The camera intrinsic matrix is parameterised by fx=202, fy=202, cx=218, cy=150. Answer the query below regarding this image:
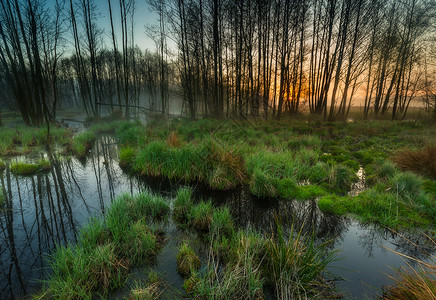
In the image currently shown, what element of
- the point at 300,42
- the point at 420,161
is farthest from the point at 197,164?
the point at 300,42

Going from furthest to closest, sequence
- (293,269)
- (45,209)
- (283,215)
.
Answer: (45,209), (283,215), (293,269)

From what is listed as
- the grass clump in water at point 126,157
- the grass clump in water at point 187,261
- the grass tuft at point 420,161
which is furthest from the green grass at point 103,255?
the grass tuft at point 420,161

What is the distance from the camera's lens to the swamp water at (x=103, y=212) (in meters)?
2.62

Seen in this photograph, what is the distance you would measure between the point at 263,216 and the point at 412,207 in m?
2.83

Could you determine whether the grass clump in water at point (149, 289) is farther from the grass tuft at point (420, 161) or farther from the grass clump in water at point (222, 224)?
the grass tuft at point (420, 161)

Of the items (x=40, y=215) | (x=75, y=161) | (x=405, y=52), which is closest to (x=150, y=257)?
(x=40, y=215)

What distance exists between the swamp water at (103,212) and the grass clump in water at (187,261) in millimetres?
95

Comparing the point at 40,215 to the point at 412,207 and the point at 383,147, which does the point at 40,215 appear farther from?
the point at 383,147

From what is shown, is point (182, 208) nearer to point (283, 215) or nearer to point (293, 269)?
point (283, 215)

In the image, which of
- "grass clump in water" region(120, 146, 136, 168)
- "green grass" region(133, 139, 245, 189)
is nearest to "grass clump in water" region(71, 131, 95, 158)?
"grass clump in water" region(120, 146, 136, 168)

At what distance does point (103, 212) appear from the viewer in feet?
14.3

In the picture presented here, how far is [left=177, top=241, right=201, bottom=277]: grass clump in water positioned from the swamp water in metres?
0.09

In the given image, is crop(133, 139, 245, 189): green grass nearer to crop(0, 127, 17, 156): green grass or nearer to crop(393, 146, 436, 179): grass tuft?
crop(393, 146, 436, 179): grass tuft

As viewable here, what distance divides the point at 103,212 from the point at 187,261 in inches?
Result: 103
